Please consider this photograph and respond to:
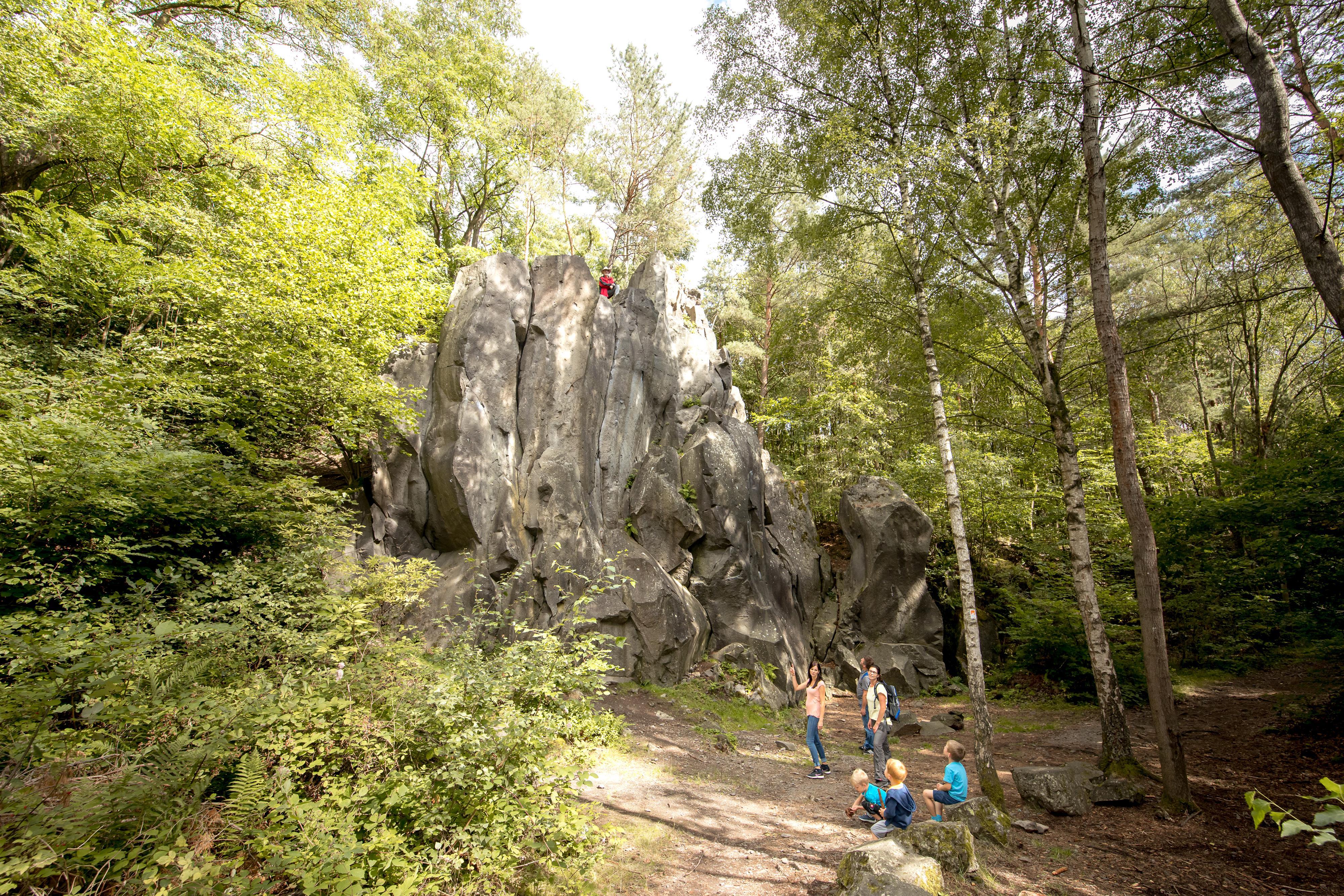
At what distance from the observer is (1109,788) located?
7.25 metres

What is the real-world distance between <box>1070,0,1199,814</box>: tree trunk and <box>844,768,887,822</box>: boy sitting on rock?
368cm

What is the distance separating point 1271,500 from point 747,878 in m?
11.4

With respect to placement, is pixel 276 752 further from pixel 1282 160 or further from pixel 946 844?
pixel 1282 160

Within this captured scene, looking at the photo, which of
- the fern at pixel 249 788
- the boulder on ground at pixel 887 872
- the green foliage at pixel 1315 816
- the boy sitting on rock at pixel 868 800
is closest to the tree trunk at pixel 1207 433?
the boy sitting on rock at pixel 868 800

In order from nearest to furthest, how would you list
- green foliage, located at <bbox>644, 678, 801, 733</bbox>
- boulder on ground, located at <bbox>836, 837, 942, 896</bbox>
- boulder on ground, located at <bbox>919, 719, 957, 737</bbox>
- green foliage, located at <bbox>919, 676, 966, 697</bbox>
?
boulder on ground, located at <bbox>836, 837, 942, 896</bbox> < green foliage, located at <bbox>644, 678, 801, 733</bbox> < boulder on ground, located at <bbox>919, 719, 957, 737</bbox> < green foliage, located at <bbox>919, 676, 966, 697</bbox>

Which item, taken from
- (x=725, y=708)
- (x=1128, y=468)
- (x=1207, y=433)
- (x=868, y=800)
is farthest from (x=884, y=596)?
(x=1207, y=433)

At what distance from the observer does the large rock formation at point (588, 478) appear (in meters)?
12.1

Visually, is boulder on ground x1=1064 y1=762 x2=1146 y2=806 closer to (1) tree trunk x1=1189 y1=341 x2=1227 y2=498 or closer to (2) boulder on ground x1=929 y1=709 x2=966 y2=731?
(2) boulder on ground x1=929 y1=709 x2=966 y2=731

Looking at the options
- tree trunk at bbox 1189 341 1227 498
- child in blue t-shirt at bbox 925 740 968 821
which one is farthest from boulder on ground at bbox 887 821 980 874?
tree trunk at bbox 1189 341 1227 498

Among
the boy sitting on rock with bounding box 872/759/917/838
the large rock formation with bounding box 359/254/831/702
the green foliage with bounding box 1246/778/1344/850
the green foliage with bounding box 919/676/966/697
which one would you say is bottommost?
the green foliage with bounding box 919/676/966/697

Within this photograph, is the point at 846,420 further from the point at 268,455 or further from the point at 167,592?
the point at 167,592

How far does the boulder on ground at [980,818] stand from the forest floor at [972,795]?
0.54 ft

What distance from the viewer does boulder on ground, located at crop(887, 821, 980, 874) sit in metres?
5.07

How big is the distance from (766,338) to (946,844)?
1996cm
